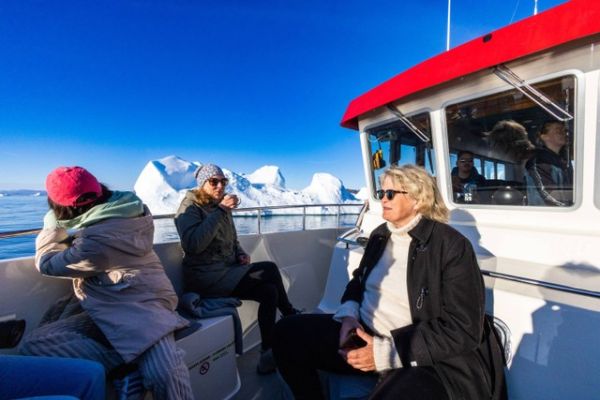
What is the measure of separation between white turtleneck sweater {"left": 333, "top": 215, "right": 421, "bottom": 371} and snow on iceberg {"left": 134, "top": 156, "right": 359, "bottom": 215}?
1612 centimetres

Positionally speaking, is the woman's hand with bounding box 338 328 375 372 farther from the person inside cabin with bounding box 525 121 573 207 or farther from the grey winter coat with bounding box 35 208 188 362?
the person inside cabin with bounding box 525 121 573 207

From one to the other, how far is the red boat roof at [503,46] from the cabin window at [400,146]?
0.90 feet

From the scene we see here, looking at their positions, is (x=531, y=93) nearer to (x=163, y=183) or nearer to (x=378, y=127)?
(x=378, y=127)

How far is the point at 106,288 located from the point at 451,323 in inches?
61.8

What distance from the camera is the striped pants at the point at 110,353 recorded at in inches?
52.6

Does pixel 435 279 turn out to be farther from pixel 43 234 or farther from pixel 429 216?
pixel 43 234

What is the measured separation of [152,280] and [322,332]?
3.07 feet

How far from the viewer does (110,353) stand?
4.57 feet

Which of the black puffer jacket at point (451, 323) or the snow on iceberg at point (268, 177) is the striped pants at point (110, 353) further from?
the snow on iceberg at point (268, 177)

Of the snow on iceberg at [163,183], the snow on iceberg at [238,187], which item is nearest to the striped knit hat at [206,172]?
the snow on iceberg at [238,187]

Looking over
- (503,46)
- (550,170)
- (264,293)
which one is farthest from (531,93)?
(264,293)

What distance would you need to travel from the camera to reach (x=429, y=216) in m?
1.46

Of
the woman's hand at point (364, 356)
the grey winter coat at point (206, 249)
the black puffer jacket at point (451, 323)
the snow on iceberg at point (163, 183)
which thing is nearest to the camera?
the black puffer jacket at point (451, 323)

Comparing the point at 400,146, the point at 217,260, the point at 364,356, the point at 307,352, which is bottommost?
the point at 307,352
